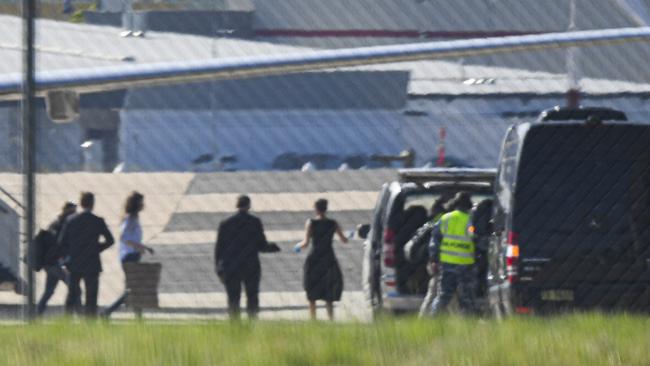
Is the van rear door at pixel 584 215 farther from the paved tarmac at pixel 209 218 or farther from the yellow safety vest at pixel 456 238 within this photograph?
the paved tarmac at pixel 209 218

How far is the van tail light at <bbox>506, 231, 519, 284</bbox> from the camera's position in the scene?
908cm

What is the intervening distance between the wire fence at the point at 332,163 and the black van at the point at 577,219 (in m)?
0.01

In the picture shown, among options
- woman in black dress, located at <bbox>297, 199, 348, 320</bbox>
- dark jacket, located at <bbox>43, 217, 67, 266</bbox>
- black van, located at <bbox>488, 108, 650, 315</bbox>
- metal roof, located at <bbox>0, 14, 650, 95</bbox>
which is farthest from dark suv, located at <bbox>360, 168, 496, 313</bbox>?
metal roof, located at <bbox>0, 14, 650, 95</bbox>

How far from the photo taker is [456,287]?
10148 millimetres

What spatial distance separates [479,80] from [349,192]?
375 cm

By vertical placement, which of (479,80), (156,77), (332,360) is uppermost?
(479,80)

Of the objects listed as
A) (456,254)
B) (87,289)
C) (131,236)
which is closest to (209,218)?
(131,236)

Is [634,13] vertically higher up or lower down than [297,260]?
higher up

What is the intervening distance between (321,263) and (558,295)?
3294 mm

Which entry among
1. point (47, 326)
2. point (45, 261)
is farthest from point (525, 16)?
point (47, 326)

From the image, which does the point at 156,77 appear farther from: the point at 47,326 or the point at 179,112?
the point at 179,112

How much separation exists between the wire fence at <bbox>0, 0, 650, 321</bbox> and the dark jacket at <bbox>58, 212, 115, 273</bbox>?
0.06ft

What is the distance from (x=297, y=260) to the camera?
63.5ft

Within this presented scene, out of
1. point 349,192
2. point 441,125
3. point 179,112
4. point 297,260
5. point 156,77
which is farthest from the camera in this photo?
point 179,112
